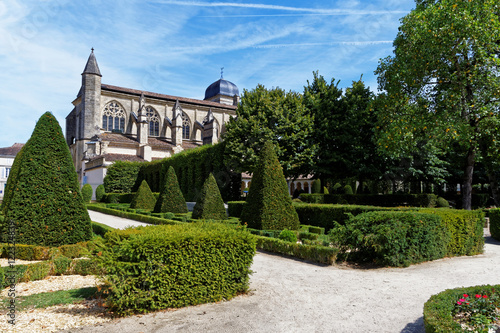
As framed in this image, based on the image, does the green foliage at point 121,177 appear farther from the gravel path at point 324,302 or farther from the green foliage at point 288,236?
the gravel path at point 324,302

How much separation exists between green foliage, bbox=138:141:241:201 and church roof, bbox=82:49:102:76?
1531 cm

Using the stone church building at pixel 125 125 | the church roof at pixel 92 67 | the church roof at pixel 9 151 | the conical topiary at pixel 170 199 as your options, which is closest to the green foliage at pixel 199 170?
the conical topiary at pixel 170 199

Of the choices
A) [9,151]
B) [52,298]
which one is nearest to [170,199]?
[52,298]

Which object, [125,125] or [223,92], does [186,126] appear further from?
[223,92]

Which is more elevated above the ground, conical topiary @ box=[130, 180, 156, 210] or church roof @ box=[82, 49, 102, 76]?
church roof @ box=[82, 49, 102, 76]

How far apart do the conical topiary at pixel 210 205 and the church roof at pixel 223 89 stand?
56.7m

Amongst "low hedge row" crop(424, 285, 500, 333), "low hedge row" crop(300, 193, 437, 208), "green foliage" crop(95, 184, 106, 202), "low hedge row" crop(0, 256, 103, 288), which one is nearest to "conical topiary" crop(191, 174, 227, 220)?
"low hedge row" crop(0, 256, 103, 288)

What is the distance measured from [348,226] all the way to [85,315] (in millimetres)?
5741

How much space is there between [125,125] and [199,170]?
75.4 feet

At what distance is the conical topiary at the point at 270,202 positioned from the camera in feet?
37.1

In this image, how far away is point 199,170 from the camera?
1203 inches

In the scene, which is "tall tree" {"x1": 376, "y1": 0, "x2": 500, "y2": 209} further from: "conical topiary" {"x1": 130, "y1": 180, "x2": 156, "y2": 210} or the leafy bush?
the leafy bush

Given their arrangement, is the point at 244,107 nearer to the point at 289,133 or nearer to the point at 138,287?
the point at 289,133

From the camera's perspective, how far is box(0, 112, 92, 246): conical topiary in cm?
788
